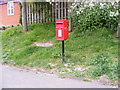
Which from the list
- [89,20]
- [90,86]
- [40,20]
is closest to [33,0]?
[40,20]

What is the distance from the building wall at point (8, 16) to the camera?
1908cm

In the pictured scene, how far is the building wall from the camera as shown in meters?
19.1

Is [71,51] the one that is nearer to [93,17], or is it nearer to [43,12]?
[93,17]

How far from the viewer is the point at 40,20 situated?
45.1 ft

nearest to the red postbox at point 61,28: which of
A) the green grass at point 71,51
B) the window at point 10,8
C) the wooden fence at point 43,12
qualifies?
the green grass at point 71,51

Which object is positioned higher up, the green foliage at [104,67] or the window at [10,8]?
the window at [10,8]

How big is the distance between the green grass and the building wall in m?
7.26

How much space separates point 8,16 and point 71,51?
42.6 feet

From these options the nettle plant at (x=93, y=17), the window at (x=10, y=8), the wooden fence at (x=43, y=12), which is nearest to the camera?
the nettle plant at (x=93, y=17)

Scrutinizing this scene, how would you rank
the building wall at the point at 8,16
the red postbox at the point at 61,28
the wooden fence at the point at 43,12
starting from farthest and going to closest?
the building wall at the point at 8,16 < the wooden fence at the point at 43,12 < the red postbox at the point at 61,28

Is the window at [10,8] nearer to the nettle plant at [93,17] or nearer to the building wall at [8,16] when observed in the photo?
the building wall at [8,16]

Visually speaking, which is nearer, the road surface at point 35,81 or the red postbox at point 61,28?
the road surface at point 35,81

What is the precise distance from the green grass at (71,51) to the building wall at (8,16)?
7.26m

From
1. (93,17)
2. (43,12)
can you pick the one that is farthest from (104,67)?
(43,12)
